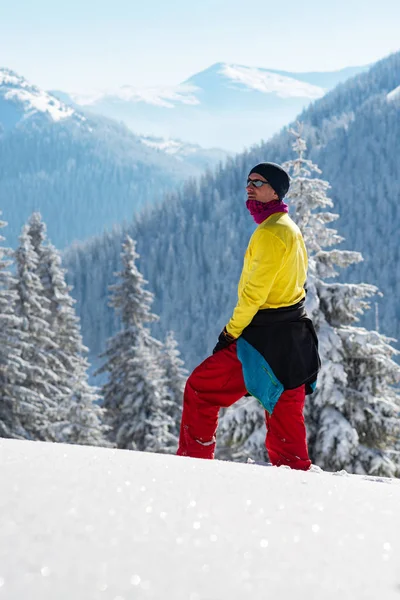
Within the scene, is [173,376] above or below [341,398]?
below

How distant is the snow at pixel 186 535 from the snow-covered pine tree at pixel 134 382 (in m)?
18.3

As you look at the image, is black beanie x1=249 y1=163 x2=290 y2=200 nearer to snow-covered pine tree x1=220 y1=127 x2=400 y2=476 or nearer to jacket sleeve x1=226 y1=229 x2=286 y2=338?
jacket sleeve x1=226 y1=229 x2=286 y2=338

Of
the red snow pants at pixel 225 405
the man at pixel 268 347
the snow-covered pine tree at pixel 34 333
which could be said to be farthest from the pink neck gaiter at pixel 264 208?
the snow-covered pine tree at pixel 34 333

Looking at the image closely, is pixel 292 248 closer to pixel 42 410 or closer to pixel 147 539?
pixel 147 539

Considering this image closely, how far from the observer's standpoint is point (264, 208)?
3838 millimetres

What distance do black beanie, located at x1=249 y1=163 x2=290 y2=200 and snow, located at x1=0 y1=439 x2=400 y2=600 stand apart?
86.1 inches

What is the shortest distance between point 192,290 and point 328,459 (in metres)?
87.3

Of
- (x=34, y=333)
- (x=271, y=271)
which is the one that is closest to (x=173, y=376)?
(x=34, y=333)

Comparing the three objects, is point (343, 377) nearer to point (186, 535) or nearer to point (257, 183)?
point (257, 183)

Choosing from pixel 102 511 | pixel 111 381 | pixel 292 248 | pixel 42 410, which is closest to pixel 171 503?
pixel 102 511

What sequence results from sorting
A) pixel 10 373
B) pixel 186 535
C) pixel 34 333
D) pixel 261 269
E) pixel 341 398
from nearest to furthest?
pixel 186 535, pixel 261 269, pixel 341 398, pixel 10 373, pixel 34 333

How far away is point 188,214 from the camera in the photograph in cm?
11731

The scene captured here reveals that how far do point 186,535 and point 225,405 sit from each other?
239 cm

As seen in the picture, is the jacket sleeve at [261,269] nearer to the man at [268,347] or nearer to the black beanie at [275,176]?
the man at [268,347]
